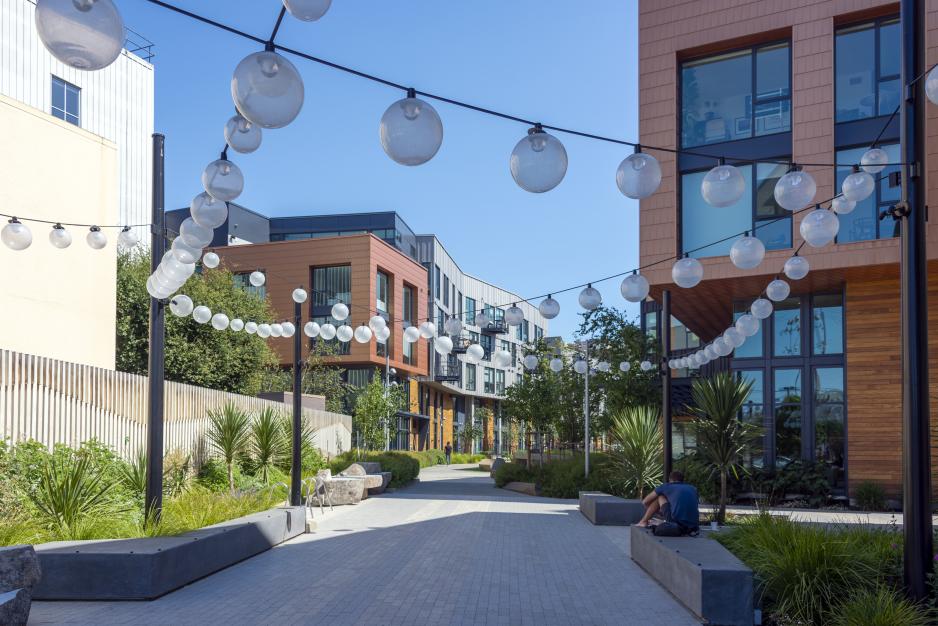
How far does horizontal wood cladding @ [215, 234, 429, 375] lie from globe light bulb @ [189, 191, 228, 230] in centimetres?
4146

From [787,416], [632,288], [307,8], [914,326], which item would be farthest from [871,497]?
[307,8]

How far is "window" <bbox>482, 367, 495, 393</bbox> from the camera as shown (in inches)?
3204

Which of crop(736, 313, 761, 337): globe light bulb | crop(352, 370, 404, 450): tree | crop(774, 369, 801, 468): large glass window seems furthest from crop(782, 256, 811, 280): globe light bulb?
crop(352, 370, 404, 450): tree

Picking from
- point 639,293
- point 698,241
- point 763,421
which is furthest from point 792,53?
point 639,293

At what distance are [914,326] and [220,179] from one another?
5.91m

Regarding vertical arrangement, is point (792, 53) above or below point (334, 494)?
above

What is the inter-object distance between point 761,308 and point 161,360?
371 inches

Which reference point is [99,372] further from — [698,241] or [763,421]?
[763,421]

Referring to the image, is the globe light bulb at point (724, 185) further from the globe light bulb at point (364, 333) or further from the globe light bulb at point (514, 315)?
the globe light bulb at point (364, 333)

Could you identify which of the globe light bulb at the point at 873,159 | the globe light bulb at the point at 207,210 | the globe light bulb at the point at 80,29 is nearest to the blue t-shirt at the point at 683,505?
the globe light bulb at the point at 873,159

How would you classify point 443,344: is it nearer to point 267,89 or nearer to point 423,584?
point 423,584

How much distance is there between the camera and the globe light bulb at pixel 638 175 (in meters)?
6.37

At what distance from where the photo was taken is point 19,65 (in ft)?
110

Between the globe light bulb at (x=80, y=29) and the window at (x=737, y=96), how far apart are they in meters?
20.3
